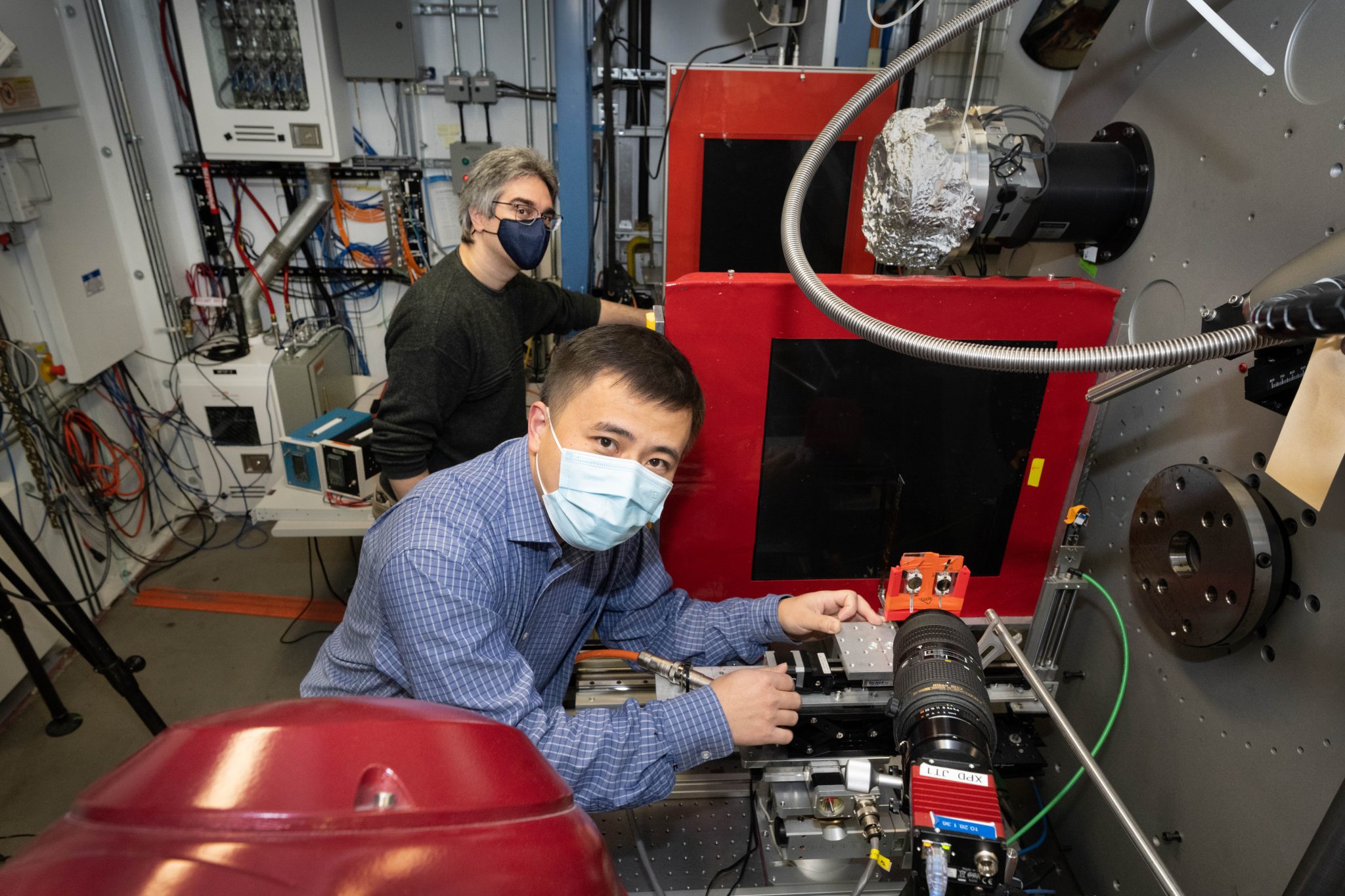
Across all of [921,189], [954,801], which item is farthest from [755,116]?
[954,801]

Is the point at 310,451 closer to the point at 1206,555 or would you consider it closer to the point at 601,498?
the point at 601,498

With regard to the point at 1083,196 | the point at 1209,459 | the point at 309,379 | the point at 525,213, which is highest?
the point at 1083,196

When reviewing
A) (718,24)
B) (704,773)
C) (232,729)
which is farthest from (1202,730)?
(718,24)

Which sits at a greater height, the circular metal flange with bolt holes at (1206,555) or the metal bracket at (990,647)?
the circular metal flange with bolt holes at (1206,555)

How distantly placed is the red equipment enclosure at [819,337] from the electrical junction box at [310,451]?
1673 mm

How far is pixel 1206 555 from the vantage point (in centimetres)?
87

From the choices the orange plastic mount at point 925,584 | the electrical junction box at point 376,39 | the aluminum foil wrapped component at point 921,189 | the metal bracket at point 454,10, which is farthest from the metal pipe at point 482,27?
the orange plastic mount at point 925,584

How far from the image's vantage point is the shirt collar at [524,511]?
1042 millimetres

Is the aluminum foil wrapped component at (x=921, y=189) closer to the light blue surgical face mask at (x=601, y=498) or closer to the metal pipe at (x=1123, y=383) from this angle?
the metal pipe at (x=1123, y=383)

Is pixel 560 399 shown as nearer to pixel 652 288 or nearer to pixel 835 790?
pixel 835 790

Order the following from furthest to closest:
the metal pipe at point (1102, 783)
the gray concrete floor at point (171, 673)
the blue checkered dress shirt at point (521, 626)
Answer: the gray concrete floor at point (171, 673), the blue checkered dress shirt at point (521, 626), the metal pipe at point (1102, 783)

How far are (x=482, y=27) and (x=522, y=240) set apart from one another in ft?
6.09

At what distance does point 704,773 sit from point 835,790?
0.69ft

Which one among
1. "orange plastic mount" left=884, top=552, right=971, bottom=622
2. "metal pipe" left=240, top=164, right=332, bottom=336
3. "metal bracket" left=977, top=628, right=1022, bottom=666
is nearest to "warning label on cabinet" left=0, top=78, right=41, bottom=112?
"metal pipe" left=240, top=164, right=332, bottom=336
